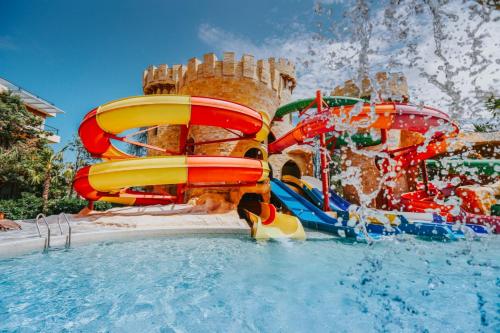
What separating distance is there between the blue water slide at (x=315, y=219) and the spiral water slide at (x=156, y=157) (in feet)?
5.28

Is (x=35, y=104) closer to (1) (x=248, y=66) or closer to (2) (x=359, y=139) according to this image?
(1) (x=248, y=66)

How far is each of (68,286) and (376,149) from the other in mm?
12437

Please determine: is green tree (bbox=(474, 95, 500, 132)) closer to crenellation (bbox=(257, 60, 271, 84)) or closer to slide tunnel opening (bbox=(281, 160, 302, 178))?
slide tunnel opening (bbox=(281, 160, 302, 178))

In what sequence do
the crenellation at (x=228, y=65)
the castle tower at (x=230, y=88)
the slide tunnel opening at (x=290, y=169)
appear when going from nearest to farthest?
1. the castle tower at (x=230, y=88)
2. the crenellation at (x=228, y=65)
3. the slide tunnel opening at (x=290, y=169)

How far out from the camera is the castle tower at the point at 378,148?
11.7 m

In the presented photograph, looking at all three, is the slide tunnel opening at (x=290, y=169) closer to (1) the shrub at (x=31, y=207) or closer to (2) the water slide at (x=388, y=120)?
(2) the water slide at (x=388, y=120)

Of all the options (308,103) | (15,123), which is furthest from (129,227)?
(15,123)

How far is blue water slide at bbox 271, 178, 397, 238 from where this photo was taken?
529 cm

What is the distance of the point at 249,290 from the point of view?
8.87 feet

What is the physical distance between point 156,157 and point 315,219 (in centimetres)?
410

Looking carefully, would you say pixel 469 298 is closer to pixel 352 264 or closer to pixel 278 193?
pixel 352 264

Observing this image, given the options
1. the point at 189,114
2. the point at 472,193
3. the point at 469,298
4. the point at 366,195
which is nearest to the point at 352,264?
the point at 469,298

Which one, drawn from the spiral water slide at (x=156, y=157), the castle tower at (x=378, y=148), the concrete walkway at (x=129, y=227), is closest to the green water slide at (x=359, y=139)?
the castle tower at (x=378, y=148)

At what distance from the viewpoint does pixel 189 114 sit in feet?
19.5
